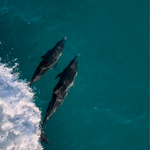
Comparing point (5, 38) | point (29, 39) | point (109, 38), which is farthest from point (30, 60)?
point (109, 38)

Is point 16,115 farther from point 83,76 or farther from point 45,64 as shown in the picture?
point 83,76

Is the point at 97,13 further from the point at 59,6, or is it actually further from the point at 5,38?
the point at 5,38

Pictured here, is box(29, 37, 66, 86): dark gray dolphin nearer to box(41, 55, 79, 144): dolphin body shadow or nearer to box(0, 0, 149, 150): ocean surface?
box(41, 55, 79, 144): dolphin body shadow

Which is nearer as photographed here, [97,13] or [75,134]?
[75,134]

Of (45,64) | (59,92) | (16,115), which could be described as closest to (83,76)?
(45,64)

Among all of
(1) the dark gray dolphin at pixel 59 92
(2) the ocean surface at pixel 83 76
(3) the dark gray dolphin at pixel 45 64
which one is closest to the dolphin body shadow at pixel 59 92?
(1) the dark gray dolphin at pixel 59 92
